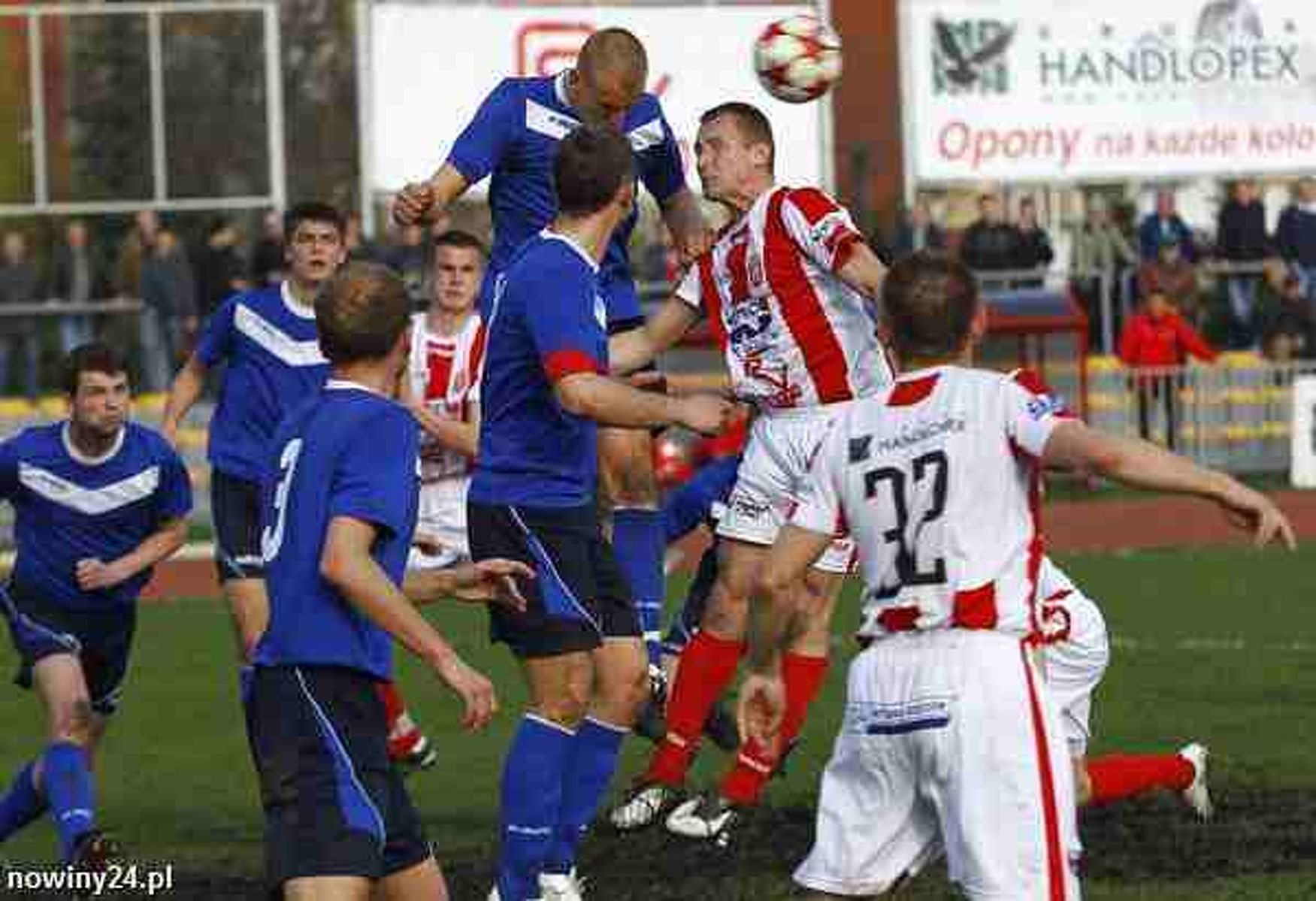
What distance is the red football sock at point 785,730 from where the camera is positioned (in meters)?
10.3

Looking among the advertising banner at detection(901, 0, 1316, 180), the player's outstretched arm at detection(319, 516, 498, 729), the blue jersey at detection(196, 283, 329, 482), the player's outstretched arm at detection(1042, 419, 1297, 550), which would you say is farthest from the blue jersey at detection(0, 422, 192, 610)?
the advertising banner at detection(901, 0, 1316, 180)

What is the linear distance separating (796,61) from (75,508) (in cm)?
326

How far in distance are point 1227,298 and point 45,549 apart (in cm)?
2082

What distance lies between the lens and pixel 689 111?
29969mm

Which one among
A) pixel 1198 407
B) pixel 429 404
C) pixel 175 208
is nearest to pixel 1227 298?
pixel 1198 407

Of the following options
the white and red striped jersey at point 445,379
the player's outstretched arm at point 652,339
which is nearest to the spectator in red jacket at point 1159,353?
the white and red striped jersey at point 445,379

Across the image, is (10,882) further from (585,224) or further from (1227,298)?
(1227,298)

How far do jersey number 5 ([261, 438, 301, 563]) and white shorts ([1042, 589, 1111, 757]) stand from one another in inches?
114

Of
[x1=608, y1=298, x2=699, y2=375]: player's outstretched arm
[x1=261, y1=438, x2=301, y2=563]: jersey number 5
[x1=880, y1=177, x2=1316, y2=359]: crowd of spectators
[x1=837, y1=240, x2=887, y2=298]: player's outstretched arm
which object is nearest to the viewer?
[x1=261, y1=438, x2=301, y2=563]: jersey number 5

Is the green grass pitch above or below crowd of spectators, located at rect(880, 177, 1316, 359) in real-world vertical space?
below

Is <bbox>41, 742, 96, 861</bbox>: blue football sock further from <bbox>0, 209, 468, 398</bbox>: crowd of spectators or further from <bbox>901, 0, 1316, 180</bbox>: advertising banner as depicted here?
<bbox>901, 0, 1316, 180</bbox>: advertising banner

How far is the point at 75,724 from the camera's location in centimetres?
1036

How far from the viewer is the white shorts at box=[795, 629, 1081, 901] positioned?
22.5ft

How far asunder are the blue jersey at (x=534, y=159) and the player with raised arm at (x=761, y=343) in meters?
0.50
